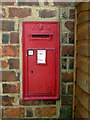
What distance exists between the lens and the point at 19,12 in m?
2.50

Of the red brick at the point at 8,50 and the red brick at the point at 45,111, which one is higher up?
the red brick at the point at 8,50

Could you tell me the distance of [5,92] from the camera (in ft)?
8.49

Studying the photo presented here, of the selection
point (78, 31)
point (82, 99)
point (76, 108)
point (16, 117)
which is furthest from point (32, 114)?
point (78, 31)

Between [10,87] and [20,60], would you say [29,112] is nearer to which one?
[10,87]

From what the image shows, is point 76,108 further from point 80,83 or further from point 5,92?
point 5,92

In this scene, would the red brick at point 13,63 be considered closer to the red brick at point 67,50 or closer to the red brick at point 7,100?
the red brick at point 7,100

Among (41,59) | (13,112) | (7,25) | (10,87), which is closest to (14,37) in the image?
(7,25)

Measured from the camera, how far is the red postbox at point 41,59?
8.14 ft

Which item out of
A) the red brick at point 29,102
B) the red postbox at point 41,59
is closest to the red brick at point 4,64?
the red postbox at point 41,59

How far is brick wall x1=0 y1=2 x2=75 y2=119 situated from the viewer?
2.50m

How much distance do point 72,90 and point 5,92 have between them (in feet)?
3.10

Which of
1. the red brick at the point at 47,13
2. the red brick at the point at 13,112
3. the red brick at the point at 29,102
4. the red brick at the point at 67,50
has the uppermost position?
the red brick at the point at 47,13

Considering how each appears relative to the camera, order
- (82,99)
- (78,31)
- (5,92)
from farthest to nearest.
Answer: (5,92) < (78,31) < (82,99)

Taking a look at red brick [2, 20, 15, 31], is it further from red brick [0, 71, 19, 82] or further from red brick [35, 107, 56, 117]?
red brick [35, 107, 56, 117]
